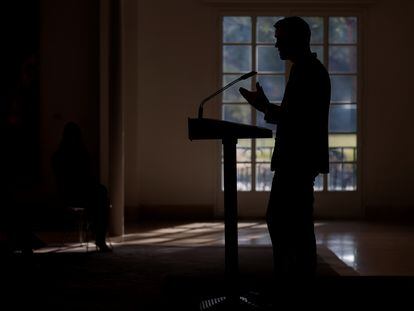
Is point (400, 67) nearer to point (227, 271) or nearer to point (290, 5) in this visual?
point (290, 5)

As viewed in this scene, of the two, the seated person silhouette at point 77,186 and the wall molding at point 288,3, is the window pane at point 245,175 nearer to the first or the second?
the wall molding at point 288,3

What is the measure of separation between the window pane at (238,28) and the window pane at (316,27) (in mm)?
754

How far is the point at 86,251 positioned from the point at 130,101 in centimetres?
316

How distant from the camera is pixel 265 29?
9.88 metres

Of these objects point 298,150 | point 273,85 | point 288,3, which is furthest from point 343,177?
point 298,150

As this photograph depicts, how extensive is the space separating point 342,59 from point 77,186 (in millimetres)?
4367

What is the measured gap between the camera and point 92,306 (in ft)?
15.2

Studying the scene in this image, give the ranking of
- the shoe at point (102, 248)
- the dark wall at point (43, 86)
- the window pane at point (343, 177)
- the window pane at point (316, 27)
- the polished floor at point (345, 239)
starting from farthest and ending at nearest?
the window pane at point (343, 177) → the window pane at point (316, 27) → the dark wall at point (43, 86) → the shoe at point (102, 248) → the polished floor at point (345, 239)

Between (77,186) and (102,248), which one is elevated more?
(77,186)

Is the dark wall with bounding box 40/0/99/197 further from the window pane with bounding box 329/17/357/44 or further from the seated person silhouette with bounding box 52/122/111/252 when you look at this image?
the window pane with bounding box 329/17/357/44

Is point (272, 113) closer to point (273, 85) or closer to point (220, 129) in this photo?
point (220, 129)

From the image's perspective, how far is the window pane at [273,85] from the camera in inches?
390

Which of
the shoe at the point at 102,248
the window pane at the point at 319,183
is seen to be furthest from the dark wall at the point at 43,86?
the window pane at the point at 319,183

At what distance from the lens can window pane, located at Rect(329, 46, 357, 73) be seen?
32.5 feet
